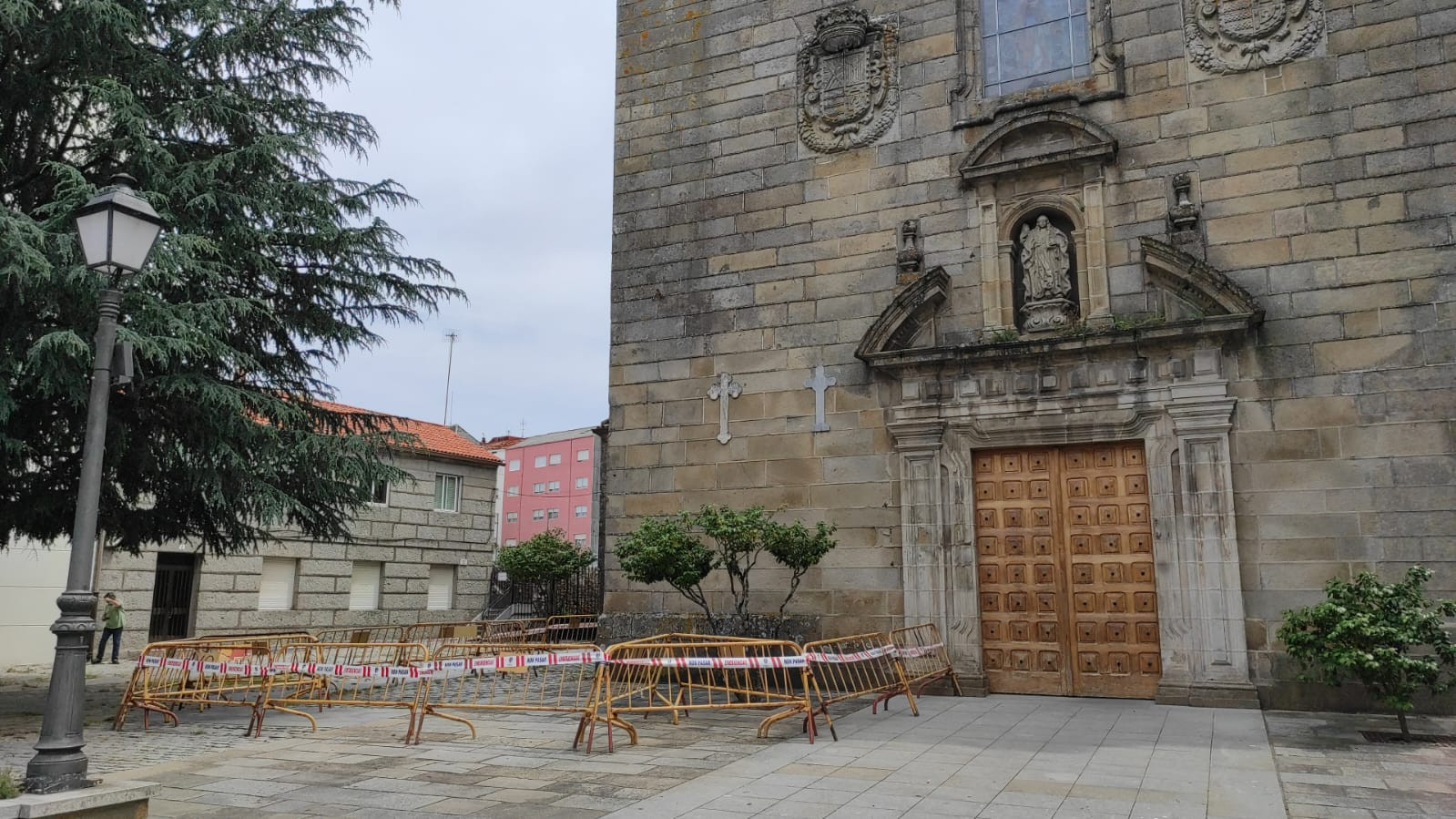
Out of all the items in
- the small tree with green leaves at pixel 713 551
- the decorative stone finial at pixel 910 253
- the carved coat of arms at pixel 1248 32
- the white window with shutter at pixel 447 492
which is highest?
the carved coat of arms at pixel 1248 32

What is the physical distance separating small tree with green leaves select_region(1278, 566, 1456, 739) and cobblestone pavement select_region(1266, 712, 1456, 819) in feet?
1.37

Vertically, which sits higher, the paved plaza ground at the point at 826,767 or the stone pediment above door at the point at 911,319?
the stone pediment above door at the point at 911,319

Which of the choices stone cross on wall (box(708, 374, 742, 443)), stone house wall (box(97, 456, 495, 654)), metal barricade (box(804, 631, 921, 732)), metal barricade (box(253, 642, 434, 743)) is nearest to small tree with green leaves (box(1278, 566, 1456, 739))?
metal barricade (box(804, 631, 921, 732))

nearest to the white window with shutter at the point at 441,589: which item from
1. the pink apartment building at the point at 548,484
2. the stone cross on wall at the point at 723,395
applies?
the stone cross on wall at the point at 723,395

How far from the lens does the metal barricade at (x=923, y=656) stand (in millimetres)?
9961

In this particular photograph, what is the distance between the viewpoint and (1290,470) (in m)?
9.51

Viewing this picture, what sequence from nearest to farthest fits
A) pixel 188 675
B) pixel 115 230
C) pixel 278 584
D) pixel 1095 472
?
1. pixel 115 230
2. pixel 188 675
3. pixel 1095 472
4. pixel 278 584

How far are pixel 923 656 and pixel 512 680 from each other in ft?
17.0

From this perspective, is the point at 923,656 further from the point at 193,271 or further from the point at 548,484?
the point at 548,484

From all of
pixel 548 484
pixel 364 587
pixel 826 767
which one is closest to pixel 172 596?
pixel 364 587

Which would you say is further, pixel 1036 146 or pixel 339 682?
pixel 339 682

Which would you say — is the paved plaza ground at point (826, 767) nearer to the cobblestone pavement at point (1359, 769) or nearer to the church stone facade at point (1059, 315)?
the cobblestone pavement at point (1359, 769)

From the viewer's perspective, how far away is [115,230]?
5.87 meters

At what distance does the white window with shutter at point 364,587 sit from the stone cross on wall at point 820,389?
1554 cm
